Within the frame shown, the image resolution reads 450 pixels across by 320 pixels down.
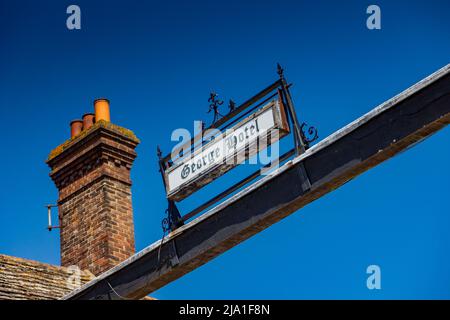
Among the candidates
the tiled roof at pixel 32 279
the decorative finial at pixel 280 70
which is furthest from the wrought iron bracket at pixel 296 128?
the tiled roof at pixel 32 279

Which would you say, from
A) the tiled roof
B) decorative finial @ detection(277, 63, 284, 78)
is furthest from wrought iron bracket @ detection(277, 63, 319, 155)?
the tiled roof

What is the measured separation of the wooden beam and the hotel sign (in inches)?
15.0

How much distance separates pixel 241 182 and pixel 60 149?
5997 millimetres

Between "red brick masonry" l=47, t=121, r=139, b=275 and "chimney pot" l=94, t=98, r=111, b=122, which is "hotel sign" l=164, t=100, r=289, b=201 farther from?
"chimney pot" l=94, t=98, r=111, b=122

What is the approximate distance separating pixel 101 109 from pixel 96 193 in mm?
1534

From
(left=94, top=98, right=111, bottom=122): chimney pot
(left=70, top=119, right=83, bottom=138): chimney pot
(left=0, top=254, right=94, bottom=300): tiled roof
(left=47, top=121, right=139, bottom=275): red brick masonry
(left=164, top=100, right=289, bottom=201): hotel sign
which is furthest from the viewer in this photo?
(left=70, top=119, right=83, bottom=138): chimney pot

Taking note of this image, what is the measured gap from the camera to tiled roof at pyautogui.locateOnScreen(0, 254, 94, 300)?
11.2m

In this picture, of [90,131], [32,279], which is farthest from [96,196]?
[32,279]

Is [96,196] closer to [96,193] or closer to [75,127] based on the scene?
[96,193]

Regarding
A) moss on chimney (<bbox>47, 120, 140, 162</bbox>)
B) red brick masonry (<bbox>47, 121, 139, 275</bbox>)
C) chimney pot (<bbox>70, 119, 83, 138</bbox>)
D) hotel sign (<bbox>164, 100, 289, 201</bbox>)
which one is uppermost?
chimney pot (<bbox>70, 119, 83, 138</bbox>)

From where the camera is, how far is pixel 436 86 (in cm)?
684
